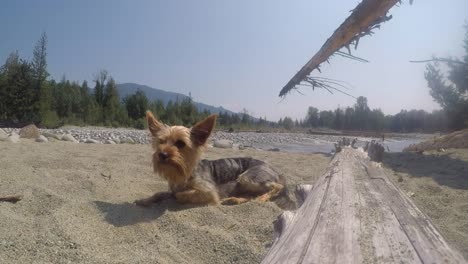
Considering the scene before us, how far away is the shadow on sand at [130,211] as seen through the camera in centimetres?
414

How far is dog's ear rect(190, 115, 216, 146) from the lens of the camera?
5406 millimetres

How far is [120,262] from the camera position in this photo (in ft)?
9.95

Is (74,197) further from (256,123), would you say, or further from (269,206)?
(256,123)

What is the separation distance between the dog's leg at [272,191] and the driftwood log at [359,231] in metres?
2.41

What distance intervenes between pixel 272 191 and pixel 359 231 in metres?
3.76

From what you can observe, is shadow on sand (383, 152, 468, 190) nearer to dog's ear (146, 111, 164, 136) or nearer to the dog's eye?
the dog's eye

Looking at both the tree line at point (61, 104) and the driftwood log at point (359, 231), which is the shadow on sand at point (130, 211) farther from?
the tree line at point (61, 104)

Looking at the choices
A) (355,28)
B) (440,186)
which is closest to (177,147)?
(355,28)

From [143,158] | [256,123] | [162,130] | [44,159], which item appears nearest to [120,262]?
[162,130]

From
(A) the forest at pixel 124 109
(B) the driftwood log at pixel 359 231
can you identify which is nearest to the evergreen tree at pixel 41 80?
(A) the forest at pixel 124 109

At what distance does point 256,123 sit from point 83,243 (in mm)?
65459

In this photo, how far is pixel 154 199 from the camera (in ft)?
16.4

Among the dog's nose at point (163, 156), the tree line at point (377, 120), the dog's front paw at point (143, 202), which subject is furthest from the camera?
the tree line at point (377, 120)

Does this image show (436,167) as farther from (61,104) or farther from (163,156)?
(61,104)
